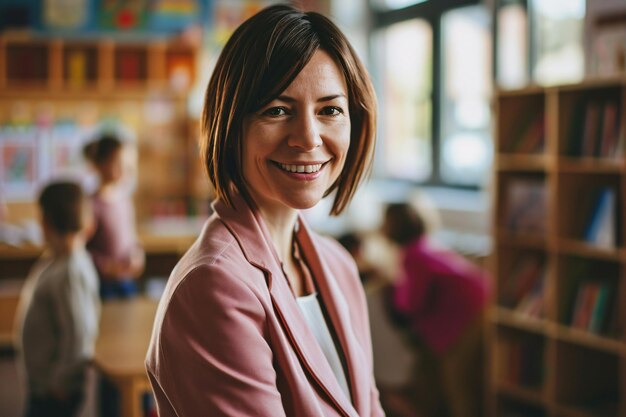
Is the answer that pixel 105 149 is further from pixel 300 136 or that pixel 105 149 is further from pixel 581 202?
pixel 300 136

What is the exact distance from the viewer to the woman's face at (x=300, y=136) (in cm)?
93

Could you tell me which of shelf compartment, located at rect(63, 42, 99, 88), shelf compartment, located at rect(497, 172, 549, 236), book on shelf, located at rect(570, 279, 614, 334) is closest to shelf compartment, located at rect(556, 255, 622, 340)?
Result: book on shelf, located at rect(570, 279, 614, 334)

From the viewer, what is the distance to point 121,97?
6.04 meters

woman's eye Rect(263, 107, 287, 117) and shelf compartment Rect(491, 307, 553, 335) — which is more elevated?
woman's eye Rect(263, 107, 287, 117)

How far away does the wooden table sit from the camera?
6.86ft

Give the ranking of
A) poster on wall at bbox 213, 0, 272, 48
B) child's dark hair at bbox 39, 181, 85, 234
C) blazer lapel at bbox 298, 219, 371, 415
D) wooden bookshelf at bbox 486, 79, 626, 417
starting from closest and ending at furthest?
blazer lapel at bbox 298, 219, 371, 415 < child's dark hair at bbox 39, 181, 85, 234 < wooden bookshelf at bbox 486, 79, 626, 417 < poster on wall at bbox 213, 0, 272, 48

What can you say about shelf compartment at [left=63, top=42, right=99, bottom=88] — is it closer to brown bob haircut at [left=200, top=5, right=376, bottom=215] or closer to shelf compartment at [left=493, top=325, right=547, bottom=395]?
shelf compartment at [left=493, top=325, right=547, bottom=395]

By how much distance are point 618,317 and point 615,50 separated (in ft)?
4.01

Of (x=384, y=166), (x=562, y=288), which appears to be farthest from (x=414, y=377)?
(x=384, y=166)

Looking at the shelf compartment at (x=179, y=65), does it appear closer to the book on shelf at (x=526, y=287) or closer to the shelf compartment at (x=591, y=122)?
the book on shelf at (x=526, y=287)

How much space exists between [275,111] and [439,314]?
2804 mm

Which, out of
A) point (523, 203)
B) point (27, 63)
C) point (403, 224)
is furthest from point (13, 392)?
point (523, 203)

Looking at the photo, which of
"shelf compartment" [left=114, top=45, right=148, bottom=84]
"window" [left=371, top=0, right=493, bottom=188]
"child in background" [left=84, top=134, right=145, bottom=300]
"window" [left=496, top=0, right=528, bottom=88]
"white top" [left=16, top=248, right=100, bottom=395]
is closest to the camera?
"white top" [left=16, top=248, right=100, bottom=395]

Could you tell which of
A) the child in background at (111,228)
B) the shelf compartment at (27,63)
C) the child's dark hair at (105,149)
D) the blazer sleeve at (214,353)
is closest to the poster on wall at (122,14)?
the shelf compartment at (27,63)
